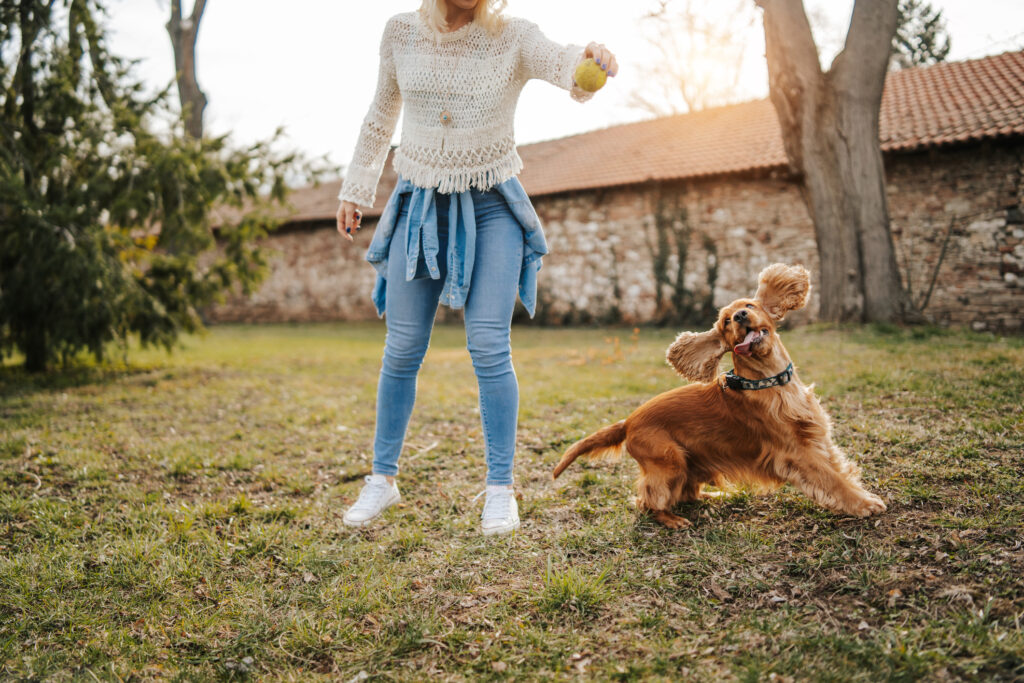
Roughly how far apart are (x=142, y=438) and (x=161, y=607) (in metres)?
2.76

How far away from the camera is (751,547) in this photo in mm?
2402

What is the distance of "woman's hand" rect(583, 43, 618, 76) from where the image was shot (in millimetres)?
2521

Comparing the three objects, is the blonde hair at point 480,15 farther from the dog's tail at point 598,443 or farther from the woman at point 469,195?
the dog's tail at point 598,443

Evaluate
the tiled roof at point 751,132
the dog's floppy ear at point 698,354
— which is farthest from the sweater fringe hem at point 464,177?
the tiled roof at point 751,132

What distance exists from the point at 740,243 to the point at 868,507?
477 inches

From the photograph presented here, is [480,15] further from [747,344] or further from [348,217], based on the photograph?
[747,344]

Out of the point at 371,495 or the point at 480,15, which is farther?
the point at 371,495

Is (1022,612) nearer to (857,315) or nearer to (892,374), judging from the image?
(892,374)

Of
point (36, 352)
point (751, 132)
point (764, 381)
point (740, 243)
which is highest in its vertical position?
point (751, 132)

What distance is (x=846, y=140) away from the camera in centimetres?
871

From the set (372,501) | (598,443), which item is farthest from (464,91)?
(372,501)

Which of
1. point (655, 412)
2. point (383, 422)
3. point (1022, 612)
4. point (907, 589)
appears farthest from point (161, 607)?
point (1022, 612)

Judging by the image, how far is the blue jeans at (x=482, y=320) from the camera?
9.14ft

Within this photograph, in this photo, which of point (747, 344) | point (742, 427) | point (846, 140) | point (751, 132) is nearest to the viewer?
point (747, 344)
